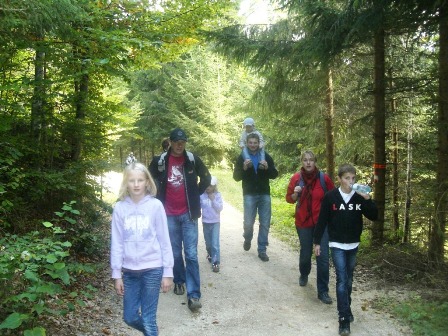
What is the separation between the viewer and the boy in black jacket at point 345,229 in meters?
4.62

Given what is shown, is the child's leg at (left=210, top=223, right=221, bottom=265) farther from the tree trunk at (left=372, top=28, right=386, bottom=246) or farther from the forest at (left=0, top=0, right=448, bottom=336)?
the tree trunk at (left=372, top=28, right=386, bottom=246)

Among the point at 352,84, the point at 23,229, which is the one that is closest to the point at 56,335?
the point at 23,229

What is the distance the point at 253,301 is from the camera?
570 centimetres

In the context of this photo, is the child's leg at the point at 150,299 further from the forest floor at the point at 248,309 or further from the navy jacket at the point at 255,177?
the navy jacket at the point at 255,177

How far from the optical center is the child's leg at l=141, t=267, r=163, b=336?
12.1 feet

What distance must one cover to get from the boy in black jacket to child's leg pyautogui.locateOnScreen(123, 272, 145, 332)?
237 centimetres

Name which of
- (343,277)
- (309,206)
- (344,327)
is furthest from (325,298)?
(309,206)

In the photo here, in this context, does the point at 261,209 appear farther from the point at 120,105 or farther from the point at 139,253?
the point at 139,253

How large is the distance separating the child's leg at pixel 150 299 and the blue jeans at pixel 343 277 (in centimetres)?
222

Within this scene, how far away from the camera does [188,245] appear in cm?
540

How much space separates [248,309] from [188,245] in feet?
4.02

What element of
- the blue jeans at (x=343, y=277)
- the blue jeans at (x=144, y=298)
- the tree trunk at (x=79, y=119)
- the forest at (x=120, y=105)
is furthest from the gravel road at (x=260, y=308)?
the tree trunk at (x=79, y=119)

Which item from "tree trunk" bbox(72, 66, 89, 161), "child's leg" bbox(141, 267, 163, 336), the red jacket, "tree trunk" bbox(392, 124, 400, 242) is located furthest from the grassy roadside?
"tree trunk" bbox(72, 66, 89, 161)

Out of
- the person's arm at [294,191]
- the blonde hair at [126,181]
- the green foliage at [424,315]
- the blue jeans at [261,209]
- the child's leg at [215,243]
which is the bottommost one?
the green foliage at [424,315]
